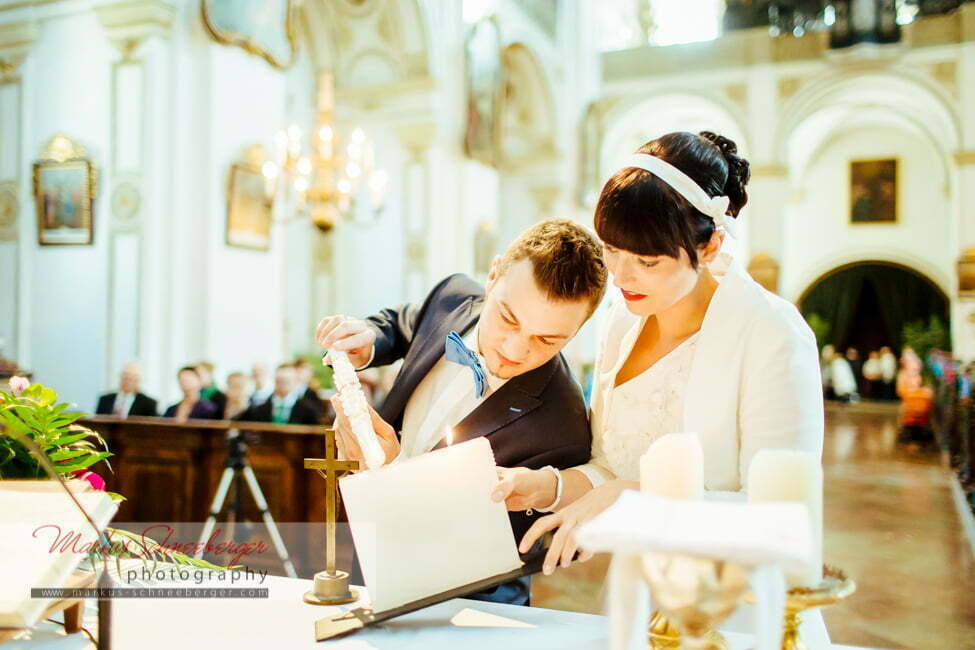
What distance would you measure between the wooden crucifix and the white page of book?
13 centimetres

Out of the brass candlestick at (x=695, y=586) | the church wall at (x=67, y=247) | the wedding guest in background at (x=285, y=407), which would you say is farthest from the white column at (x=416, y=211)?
the brass candlestick at (x=695, y=586)

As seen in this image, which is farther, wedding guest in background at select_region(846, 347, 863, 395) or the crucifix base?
wedding guest in background at select_region(846, 347, 863, 395)

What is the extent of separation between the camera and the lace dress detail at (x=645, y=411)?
1.93 meters

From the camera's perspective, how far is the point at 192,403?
6.79 meters

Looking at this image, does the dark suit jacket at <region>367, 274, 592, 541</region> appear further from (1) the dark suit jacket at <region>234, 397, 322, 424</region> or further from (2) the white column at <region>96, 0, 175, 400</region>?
(2) the white column at <region>96, 0, 175, 400</region>

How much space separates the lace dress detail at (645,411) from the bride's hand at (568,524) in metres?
0.35

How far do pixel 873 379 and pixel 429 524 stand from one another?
2353cm

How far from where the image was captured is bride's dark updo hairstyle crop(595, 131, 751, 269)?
64.2 inches

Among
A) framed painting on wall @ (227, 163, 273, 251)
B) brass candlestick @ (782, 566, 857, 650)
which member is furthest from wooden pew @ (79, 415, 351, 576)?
brass candlestick @ (782, 566, 857, 650)

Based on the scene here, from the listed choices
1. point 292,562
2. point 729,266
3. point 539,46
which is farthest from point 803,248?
point 729,266

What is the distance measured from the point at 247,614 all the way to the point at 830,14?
20.2m

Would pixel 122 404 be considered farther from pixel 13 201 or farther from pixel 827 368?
pixel 827 368

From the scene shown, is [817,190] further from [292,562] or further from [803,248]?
[292,562]

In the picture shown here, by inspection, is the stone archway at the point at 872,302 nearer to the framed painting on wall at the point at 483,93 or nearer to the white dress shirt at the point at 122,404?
the framed painting on wall at the point at 483,93
